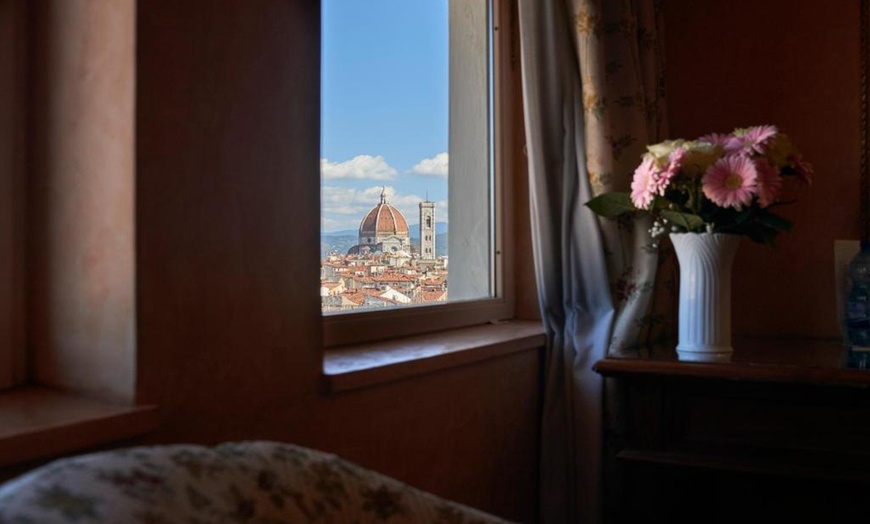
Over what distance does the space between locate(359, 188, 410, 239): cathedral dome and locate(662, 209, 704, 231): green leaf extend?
1.88ft

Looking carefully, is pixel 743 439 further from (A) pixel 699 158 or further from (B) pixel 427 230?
(B) pixel 427 230

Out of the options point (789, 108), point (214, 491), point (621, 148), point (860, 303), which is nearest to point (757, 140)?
point (621, 148)

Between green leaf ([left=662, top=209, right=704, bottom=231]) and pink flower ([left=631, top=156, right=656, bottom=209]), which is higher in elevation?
pink flower ([left=631, top=156, right=656, bottom=209])

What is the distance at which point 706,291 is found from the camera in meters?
1.61

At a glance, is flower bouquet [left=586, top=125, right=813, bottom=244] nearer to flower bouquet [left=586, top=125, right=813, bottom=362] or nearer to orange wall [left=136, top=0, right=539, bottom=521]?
flower bouquet [left=586, top=125, right=813, bottom=362]

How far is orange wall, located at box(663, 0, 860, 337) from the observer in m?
2.05

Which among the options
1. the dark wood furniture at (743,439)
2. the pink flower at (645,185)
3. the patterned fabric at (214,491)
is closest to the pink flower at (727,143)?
the pink flower at (645,185)

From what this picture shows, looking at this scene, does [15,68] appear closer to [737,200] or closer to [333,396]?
[333,396]

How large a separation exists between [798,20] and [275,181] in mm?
1696

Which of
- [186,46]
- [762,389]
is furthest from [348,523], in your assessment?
[762,389]

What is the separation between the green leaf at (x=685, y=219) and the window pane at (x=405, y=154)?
1.85 ft

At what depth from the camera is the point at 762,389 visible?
1.49 meters

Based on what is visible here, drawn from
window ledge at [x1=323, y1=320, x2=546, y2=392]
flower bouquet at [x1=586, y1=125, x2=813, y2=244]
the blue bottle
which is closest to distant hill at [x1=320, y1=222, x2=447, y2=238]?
window ledge at [x1=323, y1=320, x2=546, y2=392]

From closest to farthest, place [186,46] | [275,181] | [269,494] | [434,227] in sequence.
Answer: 1. [269,494]
2. [186,46]
3. [275,181]
4. [434,227]
